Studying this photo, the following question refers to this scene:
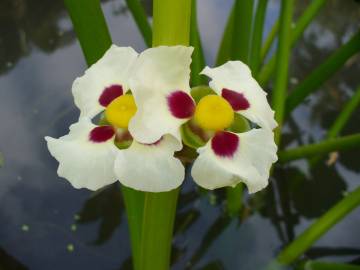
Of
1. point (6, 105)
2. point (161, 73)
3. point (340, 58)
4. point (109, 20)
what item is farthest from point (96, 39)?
point (109, 20)

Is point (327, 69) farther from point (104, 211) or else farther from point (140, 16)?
point (104, 211)

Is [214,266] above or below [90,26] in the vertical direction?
below

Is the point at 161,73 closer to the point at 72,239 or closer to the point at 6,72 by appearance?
the point at 72,239

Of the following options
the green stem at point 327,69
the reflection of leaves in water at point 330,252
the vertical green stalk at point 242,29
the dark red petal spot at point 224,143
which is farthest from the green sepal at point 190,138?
the reflection of leaves in water at point 330,252

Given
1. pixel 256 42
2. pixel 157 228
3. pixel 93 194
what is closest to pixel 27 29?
pixel 93 194

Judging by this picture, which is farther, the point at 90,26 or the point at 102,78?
the point at 90,26

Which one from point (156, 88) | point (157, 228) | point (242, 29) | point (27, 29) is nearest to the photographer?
point (156, 88)

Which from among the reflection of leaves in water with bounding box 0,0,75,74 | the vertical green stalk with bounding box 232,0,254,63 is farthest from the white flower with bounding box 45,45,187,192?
the reflection of leaves in water with bounding box 0,0,75,74
